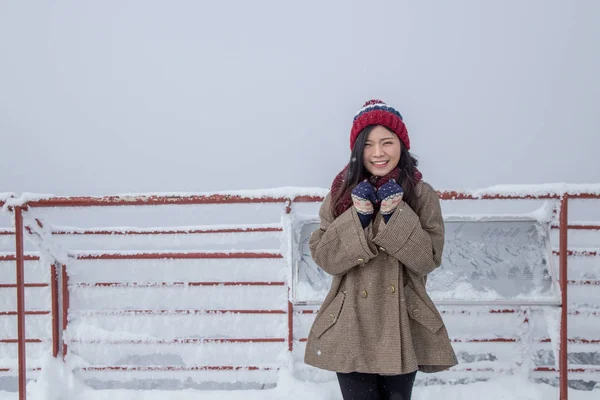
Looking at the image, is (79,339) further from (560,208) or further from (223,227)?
(560,208)

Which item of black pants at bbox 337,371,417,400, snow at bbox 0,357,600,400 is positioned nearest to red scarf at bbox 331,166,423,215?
black pants at bbox 337,371,417,400

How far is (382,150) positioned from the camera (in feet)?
6.05

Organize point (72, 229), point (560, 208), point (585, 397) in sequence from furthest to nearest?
point (72, 229), point (585, 397), point (560, 208)

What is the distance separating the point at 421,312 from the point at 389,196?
48 cm

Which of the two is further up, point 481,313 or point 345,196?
point 345,196

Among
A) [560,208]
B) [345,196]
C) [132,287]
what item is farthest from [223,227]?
[560,208]

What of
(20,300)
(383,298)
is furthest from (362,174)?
(20,300)

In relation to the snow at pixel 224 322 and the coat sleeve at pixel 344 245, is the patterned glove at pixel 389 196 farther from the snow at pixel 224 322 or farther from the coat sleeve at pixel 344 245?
the snow at pixel 224 322

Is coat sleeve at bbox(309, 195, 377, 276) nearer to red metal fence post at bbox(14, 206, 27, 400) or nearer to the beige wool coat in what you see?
the beige wool coat

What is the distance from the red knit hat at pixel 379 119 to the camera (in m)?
1.84

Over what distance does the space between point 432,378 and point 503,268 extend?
98 cm

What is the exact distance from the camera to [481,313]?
3.30 meters

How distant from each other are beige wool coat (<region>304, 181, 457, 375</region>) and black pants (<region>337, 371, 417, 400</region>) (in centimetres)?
10

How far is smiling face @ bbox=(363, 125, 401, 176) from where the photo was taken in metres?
1.84
